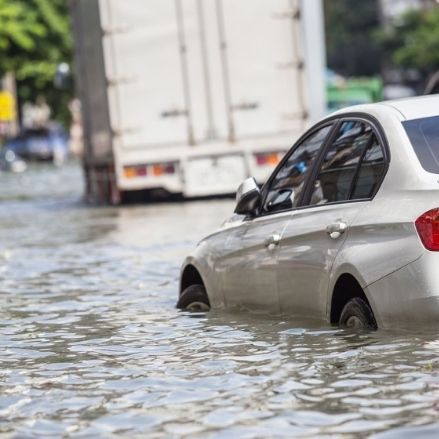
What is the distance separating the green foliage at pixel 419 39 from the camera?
98000mm

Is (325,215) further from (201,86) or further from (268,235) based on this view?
(201,86)

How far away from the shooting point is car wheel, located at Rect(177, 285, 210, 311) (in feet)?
36.3

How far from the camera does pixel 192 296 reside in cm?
1120

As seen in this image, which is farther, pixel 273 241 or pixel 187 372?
pixel 273 241

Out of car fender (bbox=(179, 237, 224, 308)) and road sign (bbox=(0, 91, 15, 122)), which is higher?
road sign (bbox=(0, 91, 15, 122))

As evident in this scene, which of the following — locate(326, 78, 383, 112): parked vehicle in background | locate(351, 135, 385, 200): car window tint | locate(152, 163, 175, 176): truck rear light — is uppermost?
locate(326, 78, 383, 112): parked vehicle in background

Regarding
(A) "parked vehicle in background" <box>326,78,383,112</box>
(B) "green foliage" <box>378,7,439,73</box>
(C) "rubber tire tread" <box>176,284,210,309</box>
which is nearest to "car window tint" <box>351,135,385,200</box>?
(C) "rubber tire tread" <box>176,284,210,309</box>

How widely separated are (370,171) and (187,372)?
53.9 inches

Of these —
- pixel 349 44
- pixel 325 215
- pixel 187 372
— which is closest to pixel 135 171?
pixel 325 215

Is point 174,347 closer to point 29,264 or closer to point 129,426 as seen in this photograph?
point 129,426

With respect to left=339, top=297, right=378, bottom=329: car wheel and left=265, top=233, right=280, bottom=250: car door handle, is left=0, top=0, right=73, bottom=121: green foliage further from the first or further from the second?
left=339, top=297, right=378, bottom=329: car wheel

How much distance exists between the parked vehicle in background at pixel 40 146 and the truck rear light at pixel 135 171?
50.3 m

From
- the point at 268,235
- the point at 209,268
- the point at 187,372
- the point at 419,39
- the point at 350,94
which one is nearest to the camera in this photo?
the point at 187,372

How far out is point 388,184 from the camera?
8414 mm
